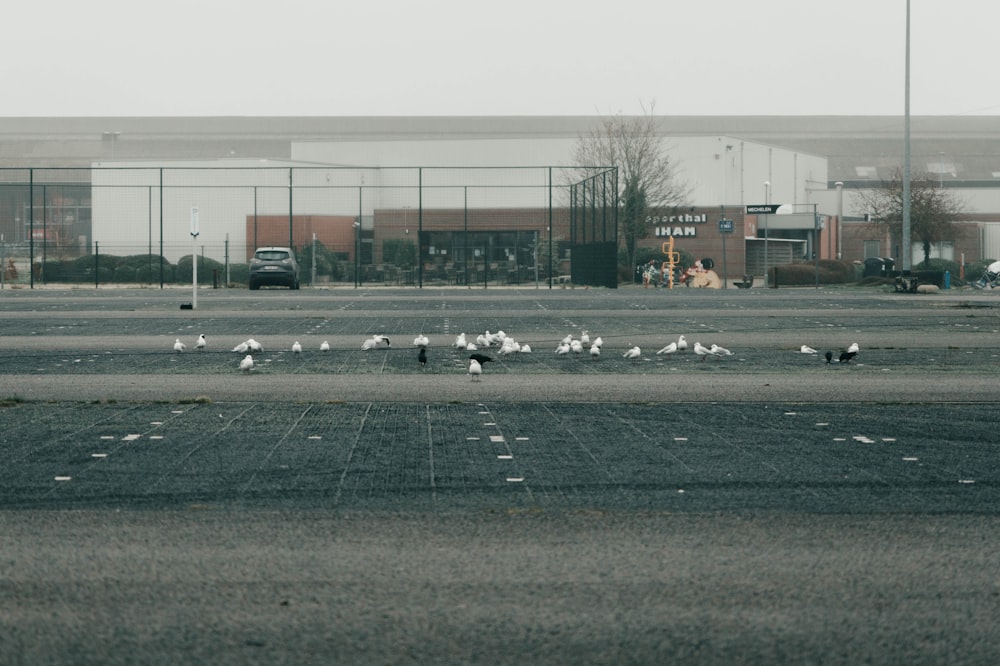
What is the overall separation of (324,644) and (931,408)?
9.75 metres

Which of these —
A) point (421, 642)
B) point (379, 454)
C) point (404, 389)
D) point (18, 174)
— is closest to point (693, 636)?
point (421, 642)

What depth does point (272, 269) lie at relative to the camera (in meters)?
54.3

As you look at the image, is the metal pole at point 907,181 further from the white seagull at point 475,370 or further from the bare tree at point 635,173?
the white seagull at point 475,370

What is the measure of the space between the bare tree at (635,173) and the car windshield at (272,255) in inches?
838

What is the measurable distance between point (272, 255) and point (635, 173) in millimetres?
24729

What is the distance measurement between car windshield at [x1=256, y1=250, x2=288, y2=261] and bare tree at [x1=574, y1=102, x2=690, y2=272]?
69.8ft

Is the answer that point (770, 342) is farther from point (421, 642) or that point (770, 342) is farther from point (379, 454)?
point (421, 642)

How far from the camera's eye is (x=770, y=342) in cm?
2352

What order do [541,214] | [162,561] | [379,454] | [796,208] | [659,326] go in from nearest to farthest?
[162,561], [379,454], [659,326], [541,214], [796,208]

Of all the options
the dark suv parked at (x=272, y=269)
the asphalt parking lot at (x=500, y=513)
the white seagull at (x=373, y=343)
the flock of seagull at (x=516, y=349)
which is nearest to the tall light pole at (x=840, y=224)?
the dark suv parked at (x=272, y=269)

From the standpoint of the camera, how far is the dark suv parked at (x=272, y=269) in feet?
178

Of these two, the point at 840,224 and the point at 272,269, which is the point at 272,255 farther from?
the point at 840,224

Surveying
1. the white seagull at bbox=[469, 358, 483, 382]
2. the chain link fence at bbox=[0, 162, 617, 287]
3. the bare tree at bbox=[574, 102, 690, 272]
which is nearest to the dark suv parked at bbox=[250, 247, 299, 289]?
→ the chain link fence at bbox=[0, 162, 617, 287]

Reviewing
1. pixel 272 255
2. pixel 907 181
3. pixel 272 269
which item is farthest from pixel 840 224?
pixel 272 269
